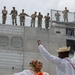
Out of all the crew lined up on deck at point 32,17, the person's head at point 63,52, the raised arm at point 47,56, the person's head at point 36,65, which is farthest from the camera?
the crew lined up on deck at point 32,17

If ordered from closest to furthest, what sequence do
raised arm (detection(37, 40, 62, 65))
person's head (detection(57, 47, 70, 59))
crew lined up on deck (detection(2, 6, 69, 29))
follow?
raised arm (detection(37, 40, 62, 65))
person's head (detection(57, 47, 70, 59))
crew lined up on deck (detection(2, 6, 69, 29))

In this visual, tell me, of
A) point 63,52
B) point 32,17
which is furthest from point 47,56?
point 32,17

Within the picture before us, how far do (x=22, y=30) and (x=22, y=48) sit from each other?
3.98 ft

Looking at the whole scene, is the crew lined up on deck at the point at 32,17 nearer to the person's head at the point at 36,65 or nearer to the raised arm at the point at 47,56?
the person's head at the point at 36,65

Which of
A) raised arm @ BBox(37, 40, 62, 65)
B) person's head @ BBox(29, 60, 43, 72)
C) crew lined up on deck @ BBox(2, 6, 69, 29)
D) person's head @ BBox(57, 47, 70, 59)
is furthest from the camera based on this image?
crew lined up on deck @ BBox(2, 6, 69, 29)

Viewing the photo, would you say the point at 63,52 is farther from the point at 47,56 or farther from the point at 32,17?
the point at 32,17

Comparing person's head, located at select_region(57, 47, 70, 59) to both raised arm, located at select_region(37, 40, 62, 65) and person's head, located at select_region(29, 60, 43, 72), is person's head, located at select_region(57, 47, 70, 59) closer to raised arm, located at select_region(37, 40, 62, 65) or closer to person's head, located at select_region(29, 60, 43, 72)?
raised arm, located at select_region(37, 40, 62, 65)

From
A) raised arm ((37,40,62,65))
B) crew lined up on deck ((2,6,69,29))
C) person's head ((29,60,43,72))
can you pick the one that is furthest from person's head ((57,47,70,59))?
crew lined up on deck ((2,6,69,29))

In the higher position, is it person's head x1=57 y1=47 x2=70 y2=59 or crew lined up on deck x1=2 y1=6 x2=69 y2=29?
crew lined up on deck x1=2 y1=6 x2=69 y2=29

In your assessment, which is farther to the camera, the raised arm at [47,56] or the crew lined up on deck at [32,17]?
the crew lined up on deck at [32,17]

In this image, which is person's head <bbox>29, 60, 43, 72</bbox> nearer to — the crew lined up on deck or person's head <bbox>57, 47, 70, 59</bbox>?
person's head <bbox>57, 47, 70, 59</bbox>

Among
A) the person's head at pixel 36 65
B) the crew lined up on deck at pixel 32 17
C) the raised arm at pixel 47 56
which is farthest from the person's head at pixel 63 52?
the crew lined up on deck at pixel 32 17

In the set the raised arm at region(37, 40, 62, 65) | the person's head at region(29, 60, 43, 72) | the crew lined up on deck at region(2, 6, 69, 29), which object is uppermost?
the crew lined up on deck at region(2, 6, 69, 29)

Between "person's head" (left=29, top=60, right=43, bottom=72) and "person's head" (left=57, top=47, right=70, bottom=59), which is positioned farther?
"person's head" (left=29, top=60, right=43, bottom=72)
